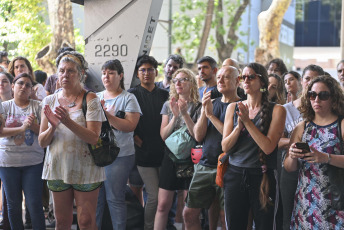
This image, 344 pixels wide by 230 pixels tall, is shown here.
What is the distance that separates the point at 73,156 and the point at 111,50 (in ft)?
8.23

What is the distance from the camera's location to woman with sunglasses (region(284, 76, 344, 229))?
13.6 ft

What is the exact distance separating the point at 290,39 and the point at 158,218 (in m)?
34.4

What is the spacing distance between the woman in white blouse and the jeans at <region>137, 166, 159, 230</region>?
53.9 inches

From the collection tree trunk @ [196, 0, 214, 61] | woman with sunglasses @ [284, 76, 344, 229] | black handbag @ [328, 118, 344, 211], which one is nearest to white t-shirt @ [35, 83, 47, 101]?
woman with sunglasses @ [284, 76, 344, 229]

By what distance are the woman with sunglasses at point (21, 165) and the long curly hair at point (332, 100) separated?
9.54 ft

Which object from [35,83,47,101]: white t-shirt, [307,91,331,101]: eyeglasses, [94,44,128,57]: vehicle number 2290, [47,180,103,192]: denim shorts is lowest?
[47,180,103,192]: denim shorts

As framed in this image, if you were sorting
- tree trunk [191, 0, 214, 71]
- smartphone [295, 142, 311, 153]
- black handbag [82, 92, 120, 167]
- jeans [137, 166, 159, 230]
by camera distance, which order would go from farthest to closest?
tree trunk [191, 0, 214, 71]
jeans [137, 166, 159, 230]
black handbag [82, 92, 120, 167]
smartphone [295, 142, 311, 153]

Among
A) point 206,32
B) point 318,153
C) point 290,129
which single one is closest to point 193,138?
point 290,129

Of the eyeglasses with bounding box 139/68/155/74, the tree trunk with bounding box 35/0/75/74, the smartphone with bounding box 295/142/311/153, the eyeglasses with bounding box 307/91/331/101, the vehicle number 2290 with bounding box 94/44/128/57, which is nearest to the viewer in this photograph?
the smartphone with bounding box 295/142/311/153

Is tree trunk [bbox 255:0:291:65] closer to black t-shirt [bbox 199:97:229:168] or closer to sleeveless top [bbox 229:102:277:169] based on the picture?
black t-shirt [bbox 199:97:229:168]

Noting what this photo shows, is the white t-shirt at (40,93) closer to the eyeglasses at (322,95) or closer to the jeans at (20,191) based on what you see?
the jeans at (20,191)

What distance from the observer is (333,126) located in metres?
4.28

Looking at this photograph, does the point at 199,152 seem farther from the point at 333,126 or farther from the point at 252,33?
the point at 252,33

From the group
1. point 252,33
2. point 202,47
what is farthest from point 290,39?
point 202,47
